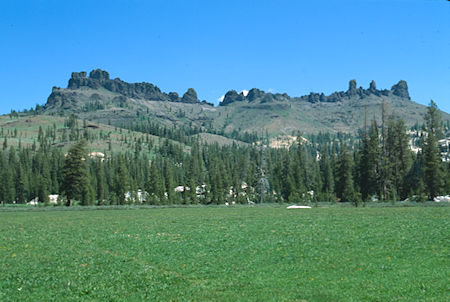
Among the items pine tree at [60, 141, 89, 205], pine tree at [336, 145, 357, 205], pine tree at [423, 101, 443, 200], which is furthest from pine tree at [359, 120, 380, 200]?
pine tree at [60, 141, 89, 205]

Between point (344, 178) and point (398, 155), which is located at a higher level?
point (398, 155)

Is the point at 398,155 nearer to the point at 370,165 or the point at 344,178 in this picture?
the point at 370,165

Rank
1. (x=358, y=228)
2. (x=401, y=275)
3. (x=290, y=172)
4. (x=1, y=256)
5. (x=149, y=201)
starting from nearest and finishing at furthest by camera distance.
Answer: (x=401, y=275), (x=1, y=256), (x=358, y=228), (x=149, y=201), (x=290, y=172)

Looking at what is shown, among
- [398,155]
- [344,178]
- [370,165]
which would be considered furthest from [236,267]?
[344,178]

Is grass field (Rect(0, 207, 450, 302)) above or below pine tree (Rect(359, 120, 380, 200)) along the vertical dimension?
below

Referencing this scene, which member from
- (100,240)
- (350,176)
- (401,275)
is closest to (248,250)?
(401,275)

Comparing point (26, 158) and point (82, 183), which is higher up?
point (26, 158)

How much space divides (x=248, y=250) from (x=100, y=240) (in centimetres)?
1218

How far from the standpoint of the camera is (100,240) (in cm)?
2973

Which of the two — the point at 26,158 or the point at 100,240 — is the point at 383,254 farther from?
the point at 26,158

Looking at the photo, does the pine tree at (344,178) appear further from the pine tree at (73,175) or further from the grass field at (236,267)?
the grass field at (236,267)

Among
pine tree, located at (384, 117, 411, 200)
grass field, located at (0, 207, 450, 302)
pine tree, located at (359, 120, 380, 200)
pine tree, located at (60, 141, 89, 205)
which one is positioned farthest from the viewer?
pine tree, located at (359, 120, 380, 200)

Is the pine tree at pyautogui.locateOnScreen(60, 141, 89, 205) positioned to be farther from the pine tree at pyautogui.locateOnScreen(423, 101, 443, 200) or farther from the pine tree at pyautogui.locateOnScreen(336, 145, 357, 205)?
the pine tree at pyautogui.locateOnScreen(423, 101, 443, 200)

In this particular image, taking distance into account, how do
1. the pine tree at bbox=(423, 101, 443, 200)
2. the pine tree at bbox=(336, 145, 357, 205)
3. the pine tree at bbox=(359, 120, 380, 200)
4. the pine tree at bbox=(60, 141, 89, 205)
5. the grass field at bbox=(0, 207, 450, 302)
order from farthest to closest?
the pine tree at bbox=(336, 145, 357, 205) → the pine tree at bbox=(359, 120, 380, 200) → the pine tree at bbox=(60, 141, 89, 205) → the pine tree at bbox=(423, 101, 443, 200) → the grass field at bbox=(0, 207, 450, 302)
